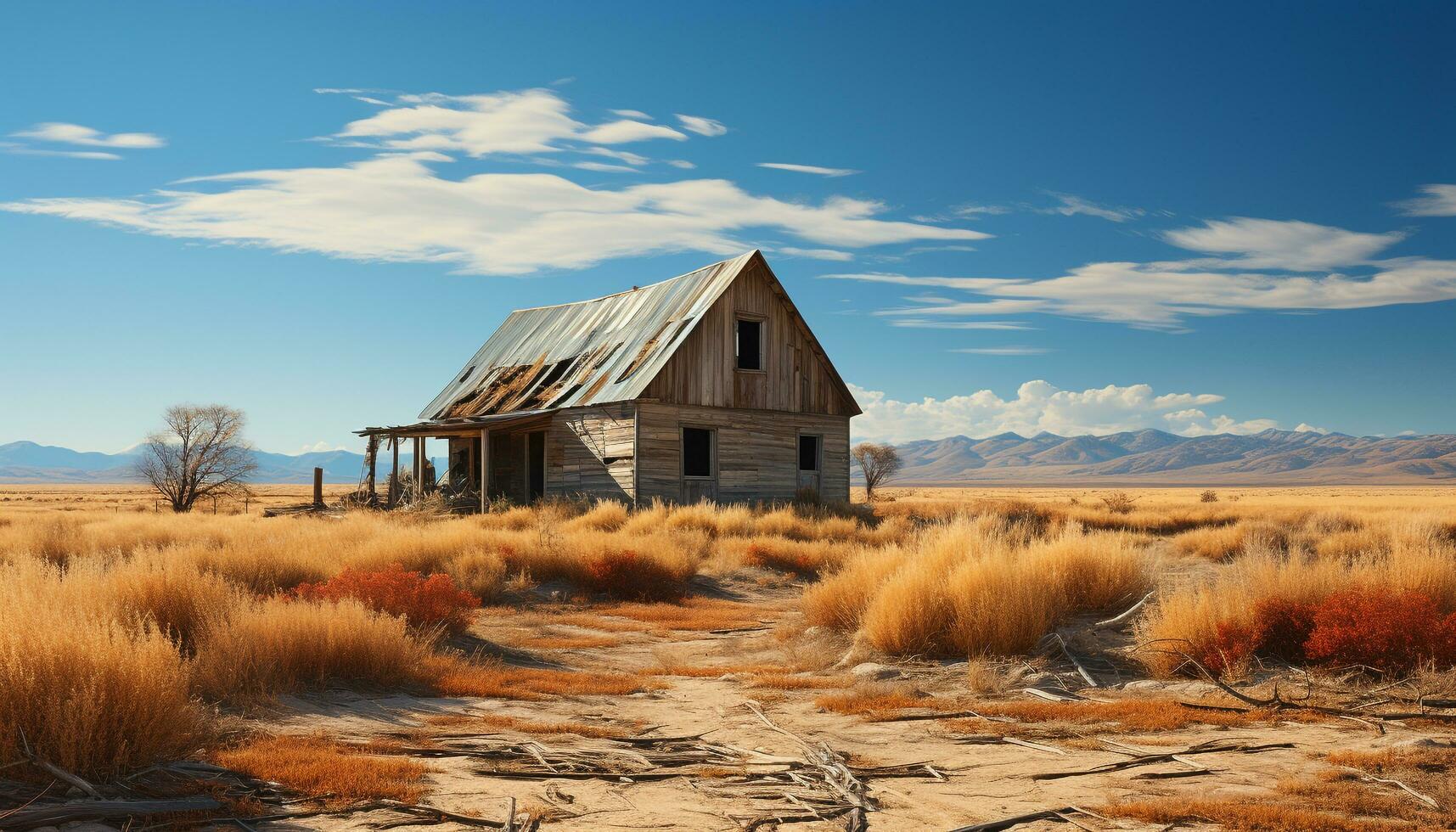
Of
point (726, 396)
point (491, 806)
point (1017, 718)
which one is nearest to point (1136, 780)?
point (1017, 718)

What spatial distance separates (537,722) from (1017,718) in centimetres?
317

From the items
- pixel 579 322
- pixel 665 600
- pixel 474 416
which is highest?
pixel 579 322

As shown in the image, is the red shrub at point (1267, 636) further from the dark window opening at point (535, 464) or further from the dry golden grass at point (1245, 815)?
the dark window opening at point (535, 464)

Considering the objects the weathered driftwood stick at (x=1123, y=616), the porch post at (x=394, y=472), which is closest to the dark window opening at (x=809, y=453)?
the porch post at (x=394, y=472)

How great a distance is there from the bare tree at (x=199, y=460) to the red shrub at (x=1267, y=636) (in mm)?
37014

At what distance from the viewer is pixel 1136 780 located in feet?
17.9

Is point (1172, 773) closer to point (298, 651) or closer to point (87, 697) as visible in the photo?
point (87, 697)

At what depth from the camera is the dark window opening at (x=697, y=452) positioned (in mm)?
26641

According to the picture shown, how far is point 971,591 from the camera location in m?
9.27

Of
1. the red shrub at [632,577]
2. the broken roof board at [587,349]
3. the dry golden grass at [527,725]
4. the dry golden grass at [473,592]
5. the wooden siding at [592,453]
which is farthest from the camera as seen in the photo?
the broken roof board at [587,349]

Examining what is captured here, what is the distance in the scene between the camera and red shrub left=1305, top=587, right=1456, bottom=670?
7.55m

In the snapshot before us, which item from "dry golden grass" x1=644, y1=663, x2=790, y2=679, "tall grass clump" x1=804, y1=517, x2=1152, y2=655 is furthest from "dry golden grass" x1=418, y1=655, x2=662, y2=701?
"tall grass clump" x1=804, y1=517, x2=1152, y2=655

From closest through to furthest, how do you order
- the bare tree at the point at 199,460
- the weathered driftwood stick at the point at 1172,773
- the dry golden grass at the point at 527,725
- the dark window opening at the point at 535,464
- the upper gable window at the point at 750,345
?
1. the weathered driftwood stick at the point at 1172,773
2. the dry golden grass at the point at 527,725
3. the upper gable window at the point at 750,345
4. the dark window opening at the point at 535,464
5. the bare tree at the point at 199,460

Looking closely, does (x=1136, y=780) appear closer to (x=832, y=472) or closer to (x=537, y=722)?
(x=537, y=722)
